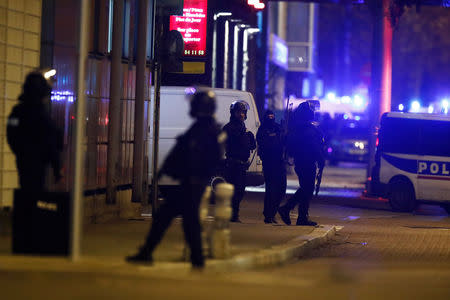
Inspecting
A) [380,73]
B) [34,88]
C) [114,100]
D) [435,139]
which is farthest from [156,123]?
[380,73]

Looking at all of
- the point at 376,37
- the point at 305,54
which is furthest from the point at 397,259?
the point at 305,54

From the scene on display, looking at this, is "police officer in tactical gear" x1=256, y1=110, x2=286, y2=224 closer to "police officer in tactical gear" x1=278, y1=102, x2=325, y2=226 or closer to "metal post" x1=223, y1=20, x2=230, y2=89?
"police officer in tactical gear" x1=278, y1=102, x2=325, y2=226

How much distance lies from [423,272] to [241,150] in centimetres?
540

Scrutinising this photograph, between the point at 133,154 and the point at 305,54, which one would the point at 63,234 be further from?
the point at 305,54

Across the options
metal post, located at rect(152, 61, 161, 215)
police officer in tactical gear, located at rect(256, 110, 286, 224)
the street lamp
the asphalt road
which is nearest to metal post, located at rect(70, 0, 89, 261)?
the asphalt road

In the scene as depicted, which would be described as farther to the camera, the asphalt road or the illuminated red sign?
the illuminated red sign

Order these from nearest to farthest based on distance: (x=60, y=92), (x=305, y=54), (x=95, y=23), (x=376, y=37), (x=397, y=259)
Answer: (x=397, y=259)
(x=60, y=92)
(x=95, y=23)
(x=376, y=37)
(x=305, y=54)

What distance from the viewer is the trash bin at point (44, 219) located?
375 inches

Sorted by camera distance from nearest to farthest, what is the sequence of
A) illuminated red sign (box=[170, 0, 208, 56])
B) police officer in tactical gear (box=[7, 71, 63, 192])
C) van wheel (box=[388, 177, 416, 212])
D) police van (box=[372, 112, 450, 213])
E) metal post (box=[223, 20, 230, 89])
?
police officer in tactical gear (box=[7, 71, 63, 192]) < police van (box=[372, 112, 450, 213]) < van wheel (box=[388, 177, 416, 212]) < illuminated red sign (box=[170, 0, 208, 56]) < metal post (box=[223, 20, 230, 89])

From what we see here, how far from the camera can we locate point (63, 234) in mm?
9555

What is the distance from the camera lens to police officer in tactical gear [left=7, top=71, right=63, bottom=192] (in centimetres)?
998

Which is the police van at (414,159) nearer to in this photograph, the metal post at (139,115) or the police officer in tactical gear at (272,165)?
the police officer in tactical gear at (272,165)

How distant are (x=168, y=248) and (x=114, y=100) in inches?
171

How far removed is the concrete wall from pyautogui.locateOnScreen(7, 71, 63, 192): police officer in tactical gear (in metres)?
3.48
